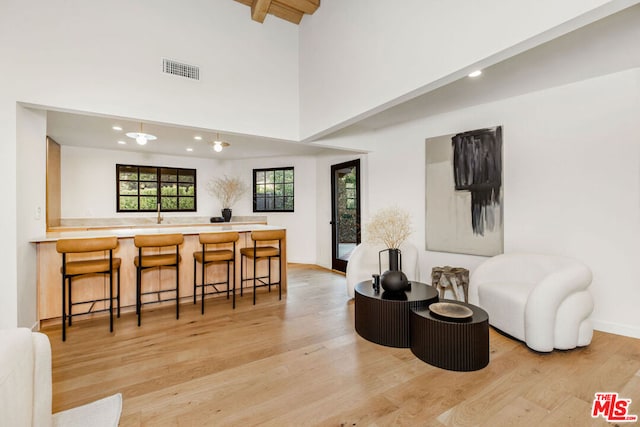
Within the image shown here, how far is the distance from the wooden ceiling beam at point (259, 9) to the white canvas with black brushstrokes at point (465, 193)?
9.72 ft

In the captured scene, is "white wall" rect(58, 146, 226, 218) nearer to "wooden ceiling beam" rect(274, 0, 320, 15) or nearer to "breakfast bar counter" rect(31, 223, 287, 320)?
"breakfast bar counter" rect(31, 223, 287, 320)

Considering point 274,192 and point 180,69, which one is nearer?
point 180,69

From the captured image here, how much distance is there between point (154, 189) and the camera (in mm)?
6168

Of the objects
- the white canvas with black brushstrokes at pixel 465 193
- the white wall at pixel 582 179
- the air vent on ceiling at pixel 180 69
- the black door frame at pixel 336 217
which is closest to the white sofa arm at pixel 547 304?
the white wall at pixel 582 179

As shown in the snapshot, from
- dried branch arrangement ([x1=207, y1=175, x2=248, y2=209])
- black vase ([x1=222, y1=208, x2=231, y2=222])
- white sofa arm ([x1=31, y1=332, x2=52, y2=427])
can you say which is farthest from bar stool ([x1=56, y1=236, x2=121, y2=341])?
dried branch arrangement ([x1=207, y1=175, x2=248, y2=209])

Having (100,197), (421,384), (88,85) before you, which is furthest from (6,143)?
(421,384)

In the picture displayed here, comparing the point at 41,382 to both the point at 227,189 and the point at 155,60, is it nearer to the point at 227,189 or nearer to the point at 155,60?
the point at 155,60

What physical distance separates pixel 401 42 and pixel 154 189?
5.62 meters

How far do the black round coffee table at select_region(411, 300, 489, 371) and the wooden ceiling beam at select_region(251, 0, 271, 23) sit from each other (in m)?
4.25

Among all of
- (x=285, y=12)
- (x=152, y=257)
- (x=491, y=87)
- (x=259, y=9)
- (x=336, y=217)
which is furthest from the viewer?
(x=336, y=217)

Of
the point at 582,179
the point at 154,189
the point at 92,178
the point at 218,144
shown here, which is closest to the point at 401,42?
the point at 582,179

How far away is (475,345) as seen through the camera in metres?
2.26

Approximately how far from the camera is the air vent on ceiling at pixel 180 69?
349 cm

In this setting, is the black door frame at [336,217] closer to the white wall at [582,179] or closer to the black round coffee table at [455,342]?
the white wall at [582,179]
